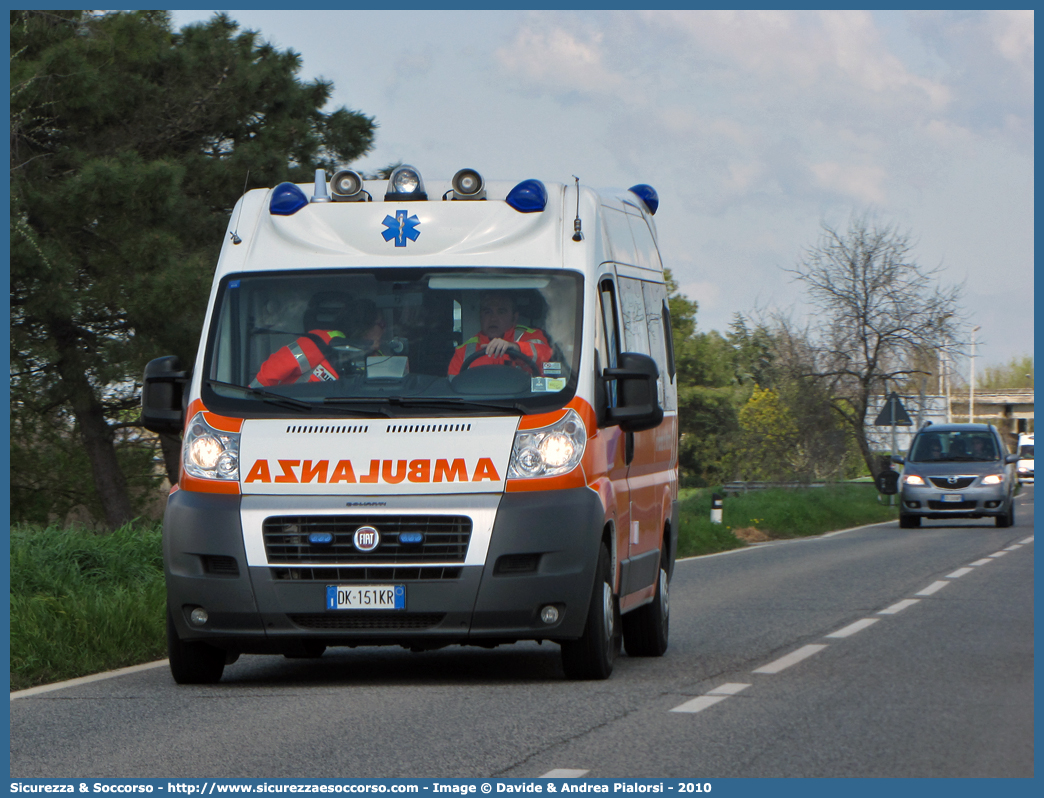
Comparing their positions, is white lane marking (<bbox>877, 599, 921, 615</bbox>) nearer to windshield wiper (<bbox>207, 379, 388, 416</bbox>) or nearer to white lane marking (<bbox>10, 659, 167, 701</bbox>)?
white lane marking (<bbox>10, 659, 167, 701</bbox>)

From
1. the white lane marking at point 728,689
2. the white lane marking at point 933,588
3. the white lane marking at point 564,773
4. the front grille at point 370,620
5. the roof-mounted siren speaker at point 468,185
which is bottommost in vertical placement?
the white lane marking at point 933,588

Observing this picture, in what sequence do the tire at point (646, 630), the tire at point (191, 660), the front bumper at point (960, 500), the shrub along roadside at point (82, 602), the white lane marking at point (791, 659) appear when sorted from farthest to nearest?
the front bumper at point (960, 500) → the tire at point (646, 630) → the shrub along roadside at point (82, 602) → the white lane marking at point (791, 659) → the tire at point (191, 660)

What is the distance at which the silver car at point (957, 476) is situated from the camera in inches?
1280

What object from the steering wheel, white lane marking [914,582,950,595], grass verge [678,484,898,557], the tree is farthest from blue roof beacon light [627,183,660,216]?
grass verge [678,484,898,557]

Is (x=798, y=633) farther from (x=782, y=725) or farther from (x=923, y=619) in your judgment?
(x=782, y=725)

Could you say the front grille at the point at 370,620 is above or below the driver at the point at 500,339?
below

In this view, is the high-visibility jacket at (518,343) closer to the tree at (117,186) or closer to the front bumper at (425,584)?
the front bumper at (425,584)

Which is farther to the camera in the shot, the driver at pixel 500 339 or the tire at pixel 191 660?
the tire at pixel 191 660

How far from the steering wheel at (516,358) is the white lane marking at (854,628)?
4109mm

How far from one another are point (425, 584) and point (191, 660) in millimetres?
1568

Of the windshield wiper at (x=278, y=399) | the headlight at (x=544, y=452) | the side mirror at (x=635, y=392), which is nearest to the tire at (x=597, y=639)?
the headlight at (x=544, y=452)

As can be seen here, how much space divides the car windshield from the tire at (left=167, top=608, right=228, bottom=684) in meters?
25.5

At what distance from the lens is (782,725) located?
26.0ft

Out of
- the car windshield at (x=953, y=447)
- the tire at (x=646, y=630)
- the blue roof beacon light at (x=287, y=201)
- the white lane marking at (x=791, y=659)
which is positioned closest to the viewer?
the blue roof beacon light at (x=287, y=201)
